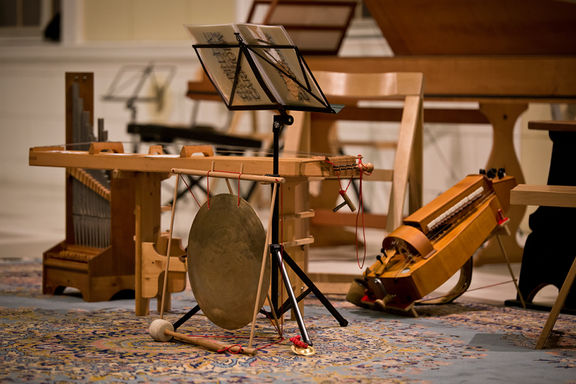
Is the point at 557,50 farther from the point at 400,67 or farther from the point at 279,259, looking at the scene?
the point at 279,259

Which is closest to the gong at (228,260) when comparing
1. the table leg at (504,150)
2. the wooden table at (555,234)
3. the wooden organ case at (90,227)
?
the wooden organ case at (90,227)

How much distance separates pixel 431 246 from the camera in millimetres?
4039

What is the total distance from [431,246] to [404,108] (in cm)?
85

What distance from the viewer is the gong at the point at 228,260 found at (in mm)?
3494

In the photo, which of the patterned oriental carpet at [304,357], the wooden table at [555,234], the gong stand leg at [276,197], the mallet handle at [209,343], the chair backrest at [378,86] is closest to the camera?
the patterned oriental carpet at [304,357]

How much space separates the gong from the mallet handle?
0.46 ft

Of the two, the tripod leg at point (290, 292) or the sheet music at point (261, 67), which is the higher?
the sheet music at point (261, 67)

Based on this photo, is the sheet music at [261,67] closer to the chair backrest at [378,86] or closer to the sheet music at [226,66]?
the sheet music at [226,66]

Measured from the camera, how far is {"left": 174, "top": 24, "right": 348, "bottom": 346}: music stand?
3.41 m

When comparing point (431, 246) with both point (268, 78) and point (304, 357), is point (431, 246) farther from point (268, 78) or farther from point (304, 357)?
point (268, 78)

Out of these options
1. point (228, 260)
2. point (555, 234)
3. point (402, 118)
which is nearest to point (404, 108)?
point (402, 118)

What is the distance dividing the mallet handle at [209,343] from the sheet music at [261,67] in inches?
36.4

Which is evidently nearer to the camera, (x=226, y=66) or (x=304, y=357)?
(x=304, y=357)

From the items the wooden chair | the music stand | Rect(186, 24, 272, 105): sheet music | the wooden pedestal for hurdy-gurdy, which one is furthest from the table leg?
Rect(186, 24, 272, 105): sheet music
